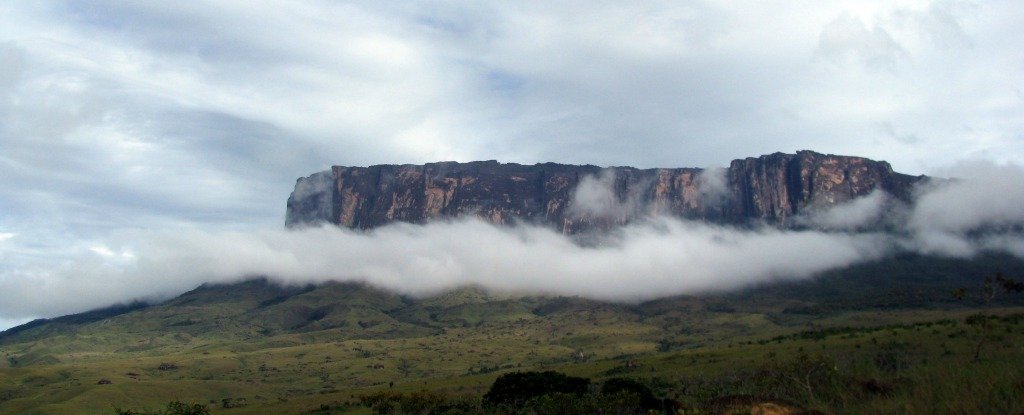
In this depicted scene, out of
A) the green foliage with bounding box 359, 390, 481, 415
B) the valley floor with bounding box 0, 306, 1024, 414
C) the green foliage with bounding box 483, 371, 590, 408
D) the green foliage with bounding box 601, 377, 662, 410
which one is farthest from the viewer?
the green foliage with bounding box 483, 371, 590, 408

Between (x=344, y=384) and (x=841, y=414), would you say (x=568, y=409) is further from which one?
(x=344, y=384)

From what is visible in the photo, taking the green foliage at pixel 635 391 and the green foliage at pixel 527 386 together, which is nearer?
the green foliage at pixel 635 391

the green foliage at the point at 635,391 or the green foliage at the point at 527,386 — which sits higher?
the green foliage at the point at 635,391

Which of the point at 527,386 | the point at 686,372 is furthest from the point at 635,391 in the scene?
the point at 686,372

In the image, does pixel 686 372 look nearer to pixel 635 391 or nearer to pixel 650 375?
pixel 650 375

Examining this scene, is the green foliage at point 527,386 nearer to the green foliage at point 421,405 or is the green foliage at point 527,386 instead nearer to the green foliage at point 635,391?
the green foliage at point 421,405

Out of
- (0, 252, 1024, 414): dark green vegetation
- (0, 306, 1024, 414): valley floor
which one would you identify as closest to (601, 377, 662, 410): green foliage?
(0, 252, 1024, 414): dark green vegetation

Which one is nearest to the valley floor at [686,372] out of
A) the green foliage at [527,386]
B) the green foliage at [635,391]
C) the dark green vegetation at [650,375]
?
the dark green vegetation at [650,375]

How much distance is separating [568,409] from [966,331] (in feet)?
155

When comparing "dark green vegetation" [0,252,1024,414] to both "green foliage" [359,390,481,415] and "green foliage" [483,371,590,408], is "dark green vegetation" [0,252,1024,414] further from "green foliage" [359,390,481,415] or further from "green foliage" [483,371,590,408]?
"green foliage" [483,371,590,408]

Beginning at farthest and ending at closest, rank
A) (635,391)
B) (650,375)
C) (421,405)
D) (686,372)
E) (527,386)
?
(650,375) < (686,372) < (421,405) < (527,386) < (635,391)

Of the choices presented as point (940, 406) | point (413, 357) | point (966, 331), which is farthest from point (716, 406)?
point (413, 357)

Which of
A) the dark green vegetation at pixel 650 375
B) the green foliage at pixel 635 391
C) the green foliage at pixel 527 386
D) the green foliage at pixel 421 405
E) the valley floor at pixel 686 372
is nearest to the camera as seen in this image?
→ the valley floor at pixel 686 372

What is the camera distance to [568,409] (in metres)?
41.8
